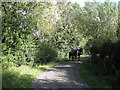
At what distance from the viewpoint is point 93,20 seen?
1589cm

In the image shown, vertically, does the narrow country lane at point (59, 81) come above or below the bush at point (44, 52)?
below

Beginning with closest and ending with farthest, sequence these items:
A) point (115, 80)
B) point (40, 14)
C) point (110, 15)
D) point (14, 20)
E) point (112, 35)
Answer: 1. point (115, 80)
2. point (14, 20)
3. point (40, 14)
4. point (112, 35)
5. point (110, 15)

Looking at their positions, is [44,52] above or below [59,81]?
above

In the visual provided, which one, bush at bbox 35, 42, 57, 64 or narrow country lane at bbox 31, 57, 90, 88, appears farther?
bush at bbox 35, 42, 57, 64

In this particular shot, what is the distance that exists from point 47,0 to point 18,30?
3.67 meters

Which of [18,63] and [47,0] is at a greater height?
[47,0]

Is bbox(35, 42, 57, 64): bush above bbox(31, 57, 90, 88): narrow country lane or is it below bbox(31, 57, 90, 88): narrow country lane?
above

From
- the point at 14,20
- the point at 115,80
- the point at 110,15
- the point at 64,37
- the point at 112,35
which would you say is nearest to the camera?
the point at 115,80

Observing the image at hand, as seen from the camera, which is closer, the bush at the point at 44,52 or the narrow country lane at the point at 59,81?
the narrow country lane at the point at 59,81

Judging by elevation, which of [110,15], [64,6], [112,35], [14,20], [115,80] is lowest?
[115,80]

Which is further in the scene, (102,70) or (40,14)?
(40,14)

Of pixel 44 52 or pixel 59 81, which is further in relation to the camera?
pixel 44 52

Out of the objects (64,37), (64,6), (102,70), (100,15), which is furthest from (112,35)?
(64,6)

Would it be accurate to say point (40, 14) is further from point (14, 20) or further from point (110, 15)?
point (110, 15)
